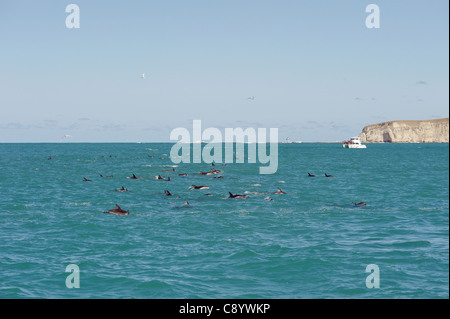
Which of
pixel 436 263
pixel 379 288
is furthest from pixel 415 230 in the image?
pixel 379 288

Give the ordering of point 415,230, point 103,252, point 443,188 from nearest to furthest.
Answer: point 103,252 < point 415,230 < point 443,188

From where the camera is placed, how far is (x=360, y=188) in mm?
Result: 50938

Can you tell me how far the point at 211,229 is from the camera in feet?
85.8

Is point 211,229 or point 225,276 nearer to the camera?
point 225,276

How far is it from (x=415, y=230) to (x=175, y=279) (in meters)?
16.1

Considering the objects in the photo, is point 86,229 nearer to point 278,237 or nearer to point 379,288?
point 278,237
